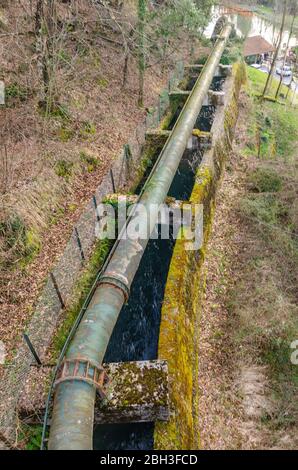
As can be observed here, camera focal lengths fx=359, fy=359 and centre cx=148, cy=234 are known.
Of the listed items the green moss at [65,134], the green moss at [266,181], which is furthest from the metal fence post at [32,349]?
the green moss at [266,181]

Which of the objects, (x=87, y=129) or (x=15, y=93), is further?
(x=87, y=129)

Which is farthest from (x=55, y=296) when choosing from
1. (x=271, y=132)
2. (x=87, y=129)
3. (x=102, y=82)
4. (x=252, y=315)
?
(x=271, y=132)

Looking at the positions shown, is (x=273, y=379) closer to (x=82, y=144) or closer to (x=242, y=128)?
(x=82, y=144)

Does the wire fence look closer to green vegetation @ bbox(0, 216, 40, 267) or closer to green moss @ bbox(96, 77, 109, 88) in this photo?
green vegetation @ bbox(0, 216, 40, 267)

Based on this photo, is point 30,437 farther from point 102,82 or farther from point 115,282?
point 102,82

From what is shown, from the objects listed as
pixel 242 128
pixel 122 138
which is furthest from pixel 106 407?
pixel 242 128
